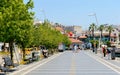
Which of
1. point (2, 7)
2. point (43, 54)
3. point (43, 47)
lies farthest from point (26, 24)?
point (43, 47)

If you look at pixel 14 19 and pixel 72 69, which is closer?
pixel 14 19

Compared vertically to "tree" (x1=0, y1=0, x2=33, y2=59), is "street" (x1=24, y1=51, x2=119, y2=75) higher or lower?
lower

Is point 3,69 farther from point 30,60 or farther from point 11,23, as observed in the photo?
point 30,60

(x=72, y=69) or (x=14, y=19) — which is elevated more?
(x=14, y=19)

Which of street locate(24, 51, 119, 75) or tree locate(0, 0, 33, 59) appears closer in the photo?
street locate(24, 51, 119, 75)

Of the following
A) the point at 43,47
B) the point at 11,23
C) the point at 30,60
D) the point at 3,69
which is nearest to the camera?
the point at 3,69

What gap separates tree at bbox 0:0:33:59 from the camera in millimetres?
33125

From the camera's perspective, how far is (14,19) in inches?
1398

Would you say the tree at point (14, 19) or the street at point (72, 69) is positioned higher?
the tree at point (14, 19)

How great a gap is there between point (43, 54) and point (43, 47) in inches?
801

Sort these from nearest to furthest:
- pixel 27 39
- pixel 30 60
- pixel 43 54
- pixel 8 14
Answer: pixel 8 14, pixel 27 39, pixel 30 60, pixel 43 54

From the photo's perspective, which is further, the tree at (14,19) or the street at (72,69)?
the tree at (14,19)

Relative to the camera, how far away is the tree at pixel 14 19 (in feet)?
109

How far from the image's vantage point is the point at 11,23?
114ft
